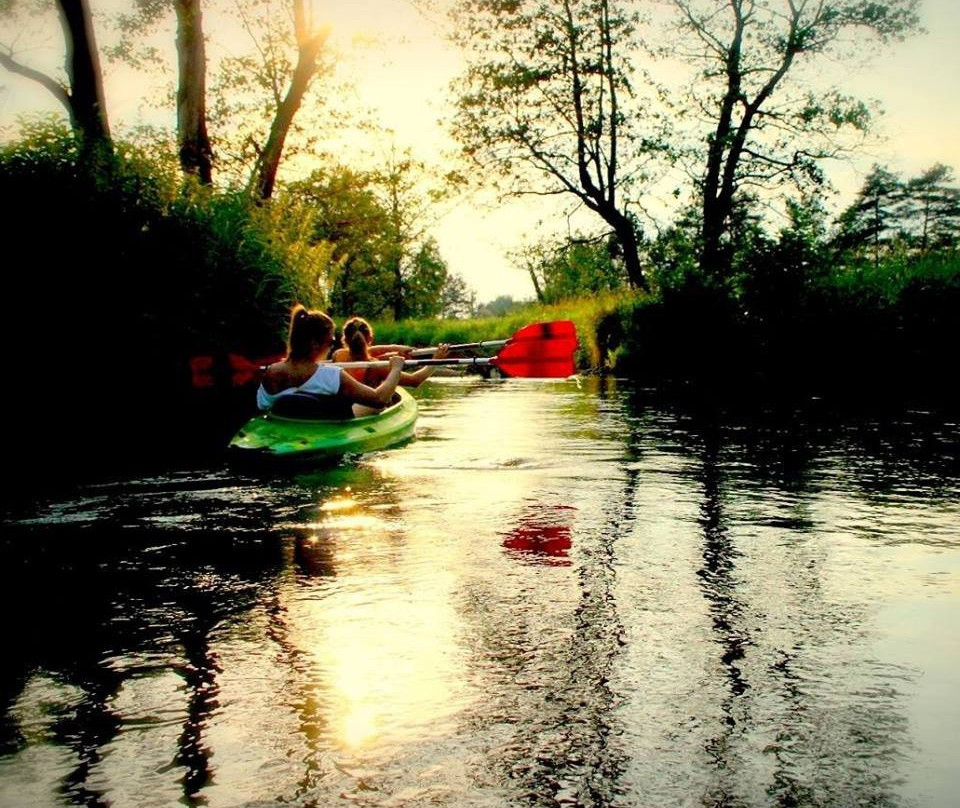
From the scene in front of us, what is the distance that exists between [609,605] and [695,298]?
20.4m

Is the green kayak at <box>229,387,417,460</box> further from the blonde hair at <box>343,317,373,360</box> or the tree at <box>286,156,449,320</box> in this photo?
the tree at <box>286,156,449,320</box>

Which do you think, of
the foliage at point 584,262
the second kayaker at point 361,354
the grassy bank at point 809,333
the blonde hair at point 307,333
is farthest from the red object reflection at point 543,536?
the foliage at point 584,262

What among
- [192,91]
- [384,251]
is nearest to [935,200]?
[384,251]

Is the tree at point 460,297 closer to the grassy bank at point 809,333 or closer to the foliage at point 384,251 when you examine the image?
the foliage at point 384,251

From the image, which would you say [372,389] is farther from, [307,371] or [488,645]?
[488,645]

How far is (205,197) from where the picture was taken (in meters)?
14.1

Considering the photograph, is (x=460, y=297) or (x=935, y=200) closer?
(x=935, y=200)

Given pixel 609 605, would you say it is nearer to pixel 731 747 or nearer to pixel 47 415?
pixel 731 747

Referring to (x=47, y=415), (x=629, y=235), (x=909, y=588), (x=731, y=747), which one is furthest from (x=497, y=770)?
(x=629, y=235)

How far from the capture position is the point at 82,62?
17.3 m

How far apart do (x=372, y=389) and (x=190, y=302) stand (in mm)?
3634

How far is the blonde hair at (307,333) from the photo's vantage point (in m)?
10.1

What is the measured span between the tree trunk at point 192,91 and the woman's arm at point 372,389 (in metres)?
8.83

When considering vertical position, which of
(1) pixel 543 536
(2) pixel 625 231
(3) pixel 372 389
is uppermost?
(2) pixel 625 231
